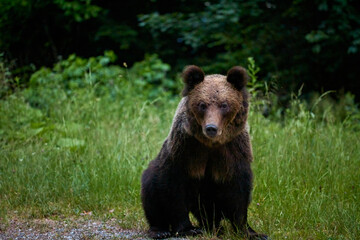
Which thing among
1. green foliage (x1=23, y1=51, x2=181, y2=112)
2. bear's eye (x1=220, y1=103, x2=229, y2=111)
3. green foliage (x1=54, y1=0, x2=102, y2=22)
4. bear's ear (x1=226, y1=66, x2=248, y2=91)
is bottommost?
green foliage (x1=23, y1=51, x2=181, y2=112)

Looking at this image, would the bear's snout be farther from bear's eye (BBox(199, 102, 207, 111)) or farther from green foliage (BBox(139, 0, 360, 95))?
green foliage (BBox(139, 0, 360, 95))

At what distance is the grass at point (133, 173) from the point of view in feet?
15.1

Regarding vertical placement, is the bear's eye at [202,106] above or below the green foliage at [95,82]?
above

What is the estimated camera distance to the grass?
15.1ft

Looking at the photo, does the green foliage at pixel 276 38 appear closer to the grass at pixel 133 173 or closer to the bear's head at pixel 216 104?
the grass at pixel 133 173

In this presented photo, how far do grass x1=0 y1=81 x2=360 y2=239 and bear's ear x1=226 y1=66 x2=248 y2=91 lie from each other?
1.30 m

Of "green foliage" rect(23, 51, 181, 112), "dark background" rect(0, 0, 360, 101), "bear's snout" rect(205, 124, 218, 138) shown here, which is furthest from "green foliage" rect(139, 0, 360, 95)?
"bear's snout" rect(205, 124, 218, 138)

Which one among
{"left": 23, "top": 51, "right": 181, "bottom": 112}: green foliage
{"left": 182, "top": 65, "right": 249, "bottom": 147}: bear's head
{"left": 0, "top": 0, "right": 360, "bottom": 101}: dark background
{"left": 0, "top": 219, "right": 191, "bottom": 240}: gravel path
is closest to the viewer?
{"left": 182, "top": 65, "right": 249, "bottom": 147}: bear's head

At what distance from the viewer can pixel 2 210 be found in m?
4.90

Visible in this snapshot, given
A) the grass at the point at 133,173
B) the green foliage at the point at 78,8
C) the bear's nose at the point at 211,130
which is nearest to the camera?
the bear's nose at the point at 211,130

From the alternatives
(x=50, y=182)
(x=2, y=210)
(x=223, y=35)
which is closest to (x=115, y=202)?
(x=50, y=182)

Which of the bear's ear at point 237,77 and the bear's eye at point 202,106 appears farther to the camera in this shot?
the bear's ear at point 237,77

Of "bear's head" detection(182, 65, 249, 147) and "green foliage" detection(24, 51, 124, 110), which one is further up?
"bear's head" detection(182, 65, 249, 147)

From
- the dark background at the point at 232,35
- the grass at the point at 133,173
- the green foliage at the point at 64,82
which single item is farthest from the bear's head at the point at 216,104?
the dark background at the point at 232,35
